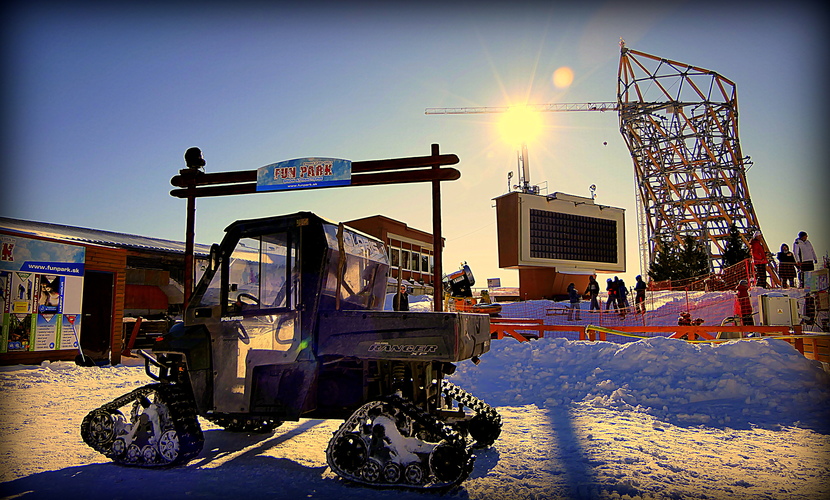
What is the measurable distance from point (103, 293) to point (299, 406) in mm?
12207

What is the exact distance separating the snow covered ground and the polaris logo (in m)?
1.10

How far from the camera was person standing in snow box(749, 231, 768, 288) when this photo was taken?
656 inches

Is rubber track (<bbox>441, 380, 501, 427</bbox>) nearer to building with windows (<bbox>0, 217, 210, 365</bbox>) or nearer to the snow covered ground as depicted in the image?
the snow covered ground

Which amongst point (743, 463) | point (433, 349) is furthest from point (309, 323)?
point (743, 463)

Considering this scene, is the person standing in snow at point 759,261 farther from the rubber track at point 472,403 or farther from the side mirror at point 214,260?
the side mirror at point 214,260

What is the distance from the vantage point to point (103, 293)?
45.9ft

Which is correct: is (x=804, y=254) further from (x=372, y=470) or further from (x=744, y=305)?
(x=372, y=470)

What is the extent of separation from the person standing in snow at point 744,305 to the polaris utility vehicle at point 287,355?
36.9 ft

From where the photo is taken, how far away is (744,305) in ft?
44.7

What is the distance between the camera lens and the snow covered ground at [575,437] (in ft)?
13.5

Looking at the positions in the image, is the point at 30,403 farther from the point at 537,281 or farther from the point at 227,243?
the point at 537,281

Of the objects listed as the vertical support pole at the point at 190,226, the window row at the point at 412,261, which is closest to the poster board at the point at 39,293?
the vertical support pole at the point at 190,226

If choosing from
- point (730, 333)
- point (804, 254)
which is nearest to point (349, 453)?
point (730, 333)

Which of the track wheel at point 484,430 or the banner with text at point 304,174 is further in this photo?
the banner with text at point 304,174
